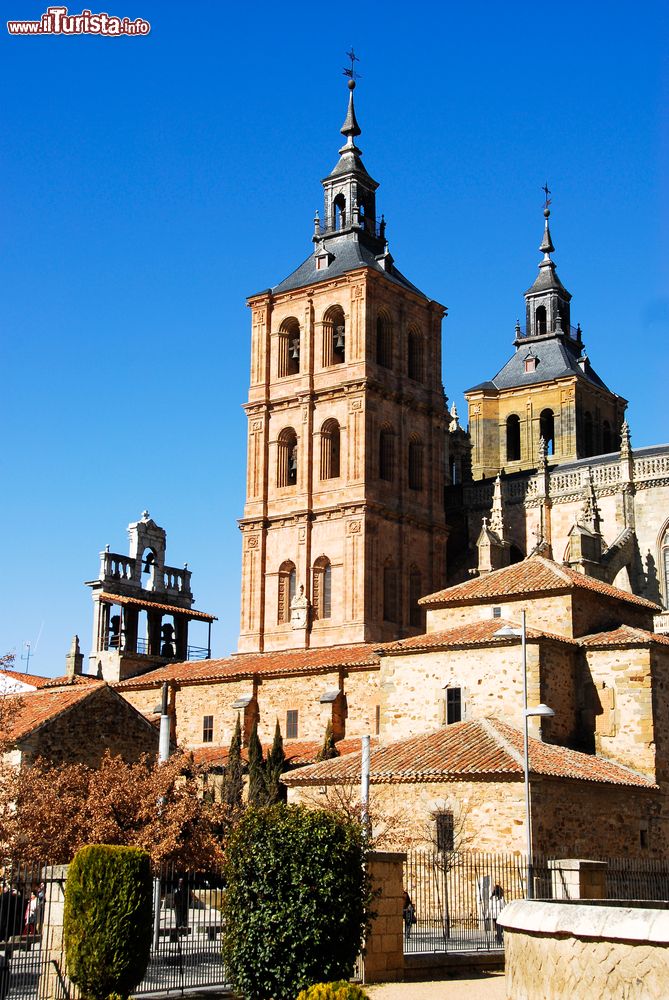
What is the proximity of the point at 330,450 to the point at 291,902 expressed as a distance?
3978 cm

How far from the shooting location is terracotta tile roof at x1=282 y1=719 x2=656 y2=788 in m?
30.0

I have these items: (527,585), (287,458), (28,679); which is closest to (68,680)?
(28,679)

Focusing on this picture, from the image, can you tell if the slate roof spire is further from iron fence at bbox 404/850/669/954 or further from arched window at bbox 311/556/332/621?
iron fence at bbox 404/850/669/954

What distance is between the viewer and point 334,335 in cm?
5747

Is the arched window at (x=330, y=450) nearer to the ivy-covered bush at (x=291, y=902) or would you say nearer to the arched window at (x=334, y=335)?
the arched window at (x=334, y=335)

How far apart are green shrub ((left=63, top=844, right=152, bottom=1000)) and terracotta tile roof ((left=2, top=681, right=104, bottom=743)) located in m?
15.9

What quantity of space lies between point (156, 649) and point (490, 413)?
68.2ft

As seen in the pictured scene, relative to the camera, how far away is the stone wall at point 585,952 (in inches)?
462

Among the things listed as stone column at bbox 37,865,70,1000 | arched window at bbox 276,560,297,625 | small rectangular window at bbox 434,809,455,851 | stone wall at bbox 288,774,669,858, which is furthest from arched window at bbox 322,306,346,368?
stone column at bbox 37,865,70,1000

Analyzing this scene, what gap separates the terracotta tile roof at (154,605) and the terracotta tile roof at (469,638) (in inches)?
900

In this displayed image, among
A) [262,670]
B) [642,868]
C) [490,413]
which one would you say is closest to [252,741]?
[262,670]

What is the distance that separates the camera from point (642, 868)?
3138cm

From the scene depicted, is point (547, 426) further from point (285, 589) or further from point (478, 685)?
point (478, 685)

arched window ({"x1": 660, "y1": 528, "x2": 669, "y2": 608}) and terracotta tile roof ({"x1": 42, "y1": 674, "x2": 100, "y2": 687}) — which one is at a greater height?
arched window ({"x1": 660, "y1": 528, "x2": 669, "y2": 608})
